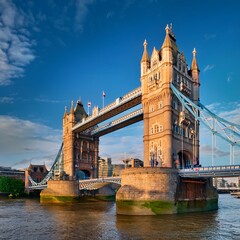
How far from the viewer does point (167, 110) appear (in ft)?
134

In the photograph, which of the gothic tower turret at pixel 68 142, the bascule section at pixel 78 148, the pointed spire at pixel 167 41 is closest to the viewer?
the pointed spire at pixel 167 41

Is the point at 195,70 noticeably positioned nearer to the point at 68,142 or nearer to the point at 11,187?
the point at 68,142

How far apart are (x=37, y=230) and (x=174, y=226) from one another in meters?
11.5

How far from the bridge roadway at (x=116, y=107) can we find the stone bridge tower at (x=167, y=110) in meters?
3.42

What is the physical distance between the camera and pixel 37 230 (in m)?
27.7

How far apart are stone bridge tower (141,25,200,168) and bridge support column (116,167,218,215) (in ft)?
12.5

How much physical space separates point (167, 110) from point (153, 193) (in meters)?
10.9

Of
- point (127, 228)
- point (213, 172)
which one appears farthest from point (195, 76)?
point (127, 228)

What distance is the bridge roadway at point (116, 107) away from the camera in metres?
49.2

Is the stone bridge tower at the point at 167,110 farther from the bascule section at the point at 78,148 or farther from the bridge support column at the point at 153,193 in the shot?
the bascule section at the point at 78,148

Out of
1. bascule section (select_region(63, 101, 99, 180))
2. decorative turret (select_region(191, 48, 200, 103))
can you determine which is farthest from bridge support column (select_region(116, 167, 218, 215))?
bascule section (select_region(63, 101, 99, 180))

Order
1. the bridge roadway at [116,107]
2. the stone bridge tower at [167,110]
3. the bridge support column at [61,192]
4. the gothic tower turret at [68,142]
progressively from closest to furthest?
1. the stone bridge tower at [167,110]
2. the bridge roadway at [116,107]
3. the bridge support column at [61,192]
4. the gothic tower turret at [68,142]

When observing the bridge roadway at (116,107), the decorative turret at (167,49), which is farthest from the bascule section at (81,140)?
the decorative turret at (167,49)

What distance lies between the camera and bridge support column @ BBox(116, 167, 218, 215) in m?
35.2
